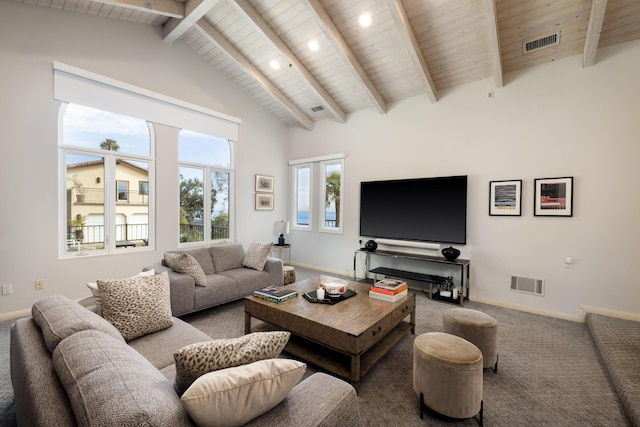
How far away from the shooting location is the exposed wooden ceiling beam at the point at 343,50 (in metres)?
3.49

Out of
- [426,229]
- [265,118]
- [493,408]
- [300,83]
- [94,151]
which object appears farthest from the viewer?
[265,118]

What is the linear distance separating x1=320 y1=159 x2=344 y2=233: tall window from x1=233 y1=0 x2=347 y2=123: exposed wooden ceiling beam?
0.93m

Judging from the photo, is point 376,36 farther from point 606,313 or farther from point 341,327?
point 606,313

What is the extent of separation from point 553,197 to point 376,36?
122 inches

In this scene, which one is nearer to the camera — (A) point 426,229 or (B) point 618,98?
(B) point 618,98

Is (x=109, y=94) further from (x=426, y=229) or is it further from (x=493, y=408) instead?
(x=493, y=408)

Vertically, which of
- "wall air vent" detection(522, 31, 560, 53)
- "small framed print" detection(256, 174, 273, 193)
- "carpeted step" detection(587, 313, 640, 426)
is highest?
"wall air vent" detection(522, 31, 560, 53)

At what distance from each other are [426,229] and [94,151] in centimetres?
490

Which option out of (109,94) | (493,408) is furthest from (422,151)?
(109,94)

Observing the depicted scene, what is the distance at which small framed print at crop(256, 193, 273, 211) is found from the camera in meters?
6.00

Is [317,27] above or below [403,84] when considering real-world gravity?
above

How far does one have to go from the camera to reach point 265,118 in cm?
611

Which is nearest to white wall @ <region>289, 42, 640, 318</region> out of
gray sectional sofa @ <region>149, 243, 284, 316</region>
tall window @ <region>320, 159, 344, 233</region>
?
tall window @ <region>320, 159, 344, 233</region>

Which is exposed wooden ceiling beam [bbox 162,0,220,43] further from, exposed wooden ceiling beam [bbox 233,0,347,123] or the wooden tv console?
the wooden tv console
